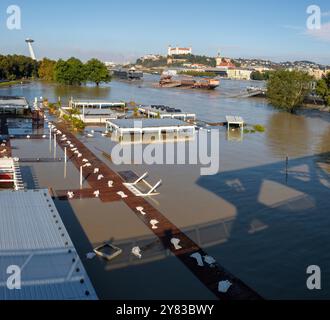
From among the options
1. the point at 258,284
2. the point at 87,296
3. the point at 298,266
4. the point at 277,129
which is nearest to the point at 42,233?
the point at 87,296

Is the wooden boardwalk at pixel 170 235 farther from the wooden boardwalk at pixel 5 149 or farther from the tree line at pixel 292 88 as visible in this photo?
the tree line at pixel 292 88

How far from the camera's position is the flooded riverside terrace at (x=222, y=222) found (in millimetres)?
5797

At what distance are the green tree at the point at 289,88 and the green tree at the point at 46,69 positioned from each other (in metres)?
32.3

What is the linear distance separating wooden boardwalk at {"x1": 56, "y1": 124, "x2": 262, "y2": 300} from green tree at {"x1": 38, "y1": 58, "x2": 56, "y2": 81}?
42.1 meters

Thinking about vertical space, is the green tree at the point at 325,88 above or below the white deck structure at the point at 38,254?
above

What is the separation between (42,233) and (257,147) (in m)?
11.2

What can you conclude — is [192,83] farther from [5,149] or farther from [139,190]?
[139,190]

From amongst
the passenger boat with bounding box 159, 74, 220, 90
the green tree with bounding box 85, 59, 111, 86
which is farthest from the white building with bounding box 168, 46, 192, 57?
the green tree with bounding box 85, 59, 111, 86

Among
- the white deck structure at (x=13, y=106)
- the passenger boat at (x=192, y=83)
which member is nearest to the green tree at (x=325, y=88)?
the white deck structure at (x=13, y=106)

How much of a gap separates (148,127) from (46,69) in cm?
4037

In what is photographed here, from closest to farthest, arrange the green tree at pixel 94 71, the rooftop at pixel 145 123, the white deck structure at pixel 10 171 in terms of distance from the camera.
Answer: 1. the white deck structure at pixel 10 171
2. the rooftop at pixel 145 123
3. the green tree at pixel 94 71

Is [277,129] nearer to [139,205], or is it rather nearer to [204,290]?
[139,205]

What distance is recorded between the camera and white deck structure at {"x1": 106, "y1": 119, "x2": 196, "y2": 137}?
15.8 meters

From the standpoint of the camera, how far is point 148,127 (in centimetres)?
1612
